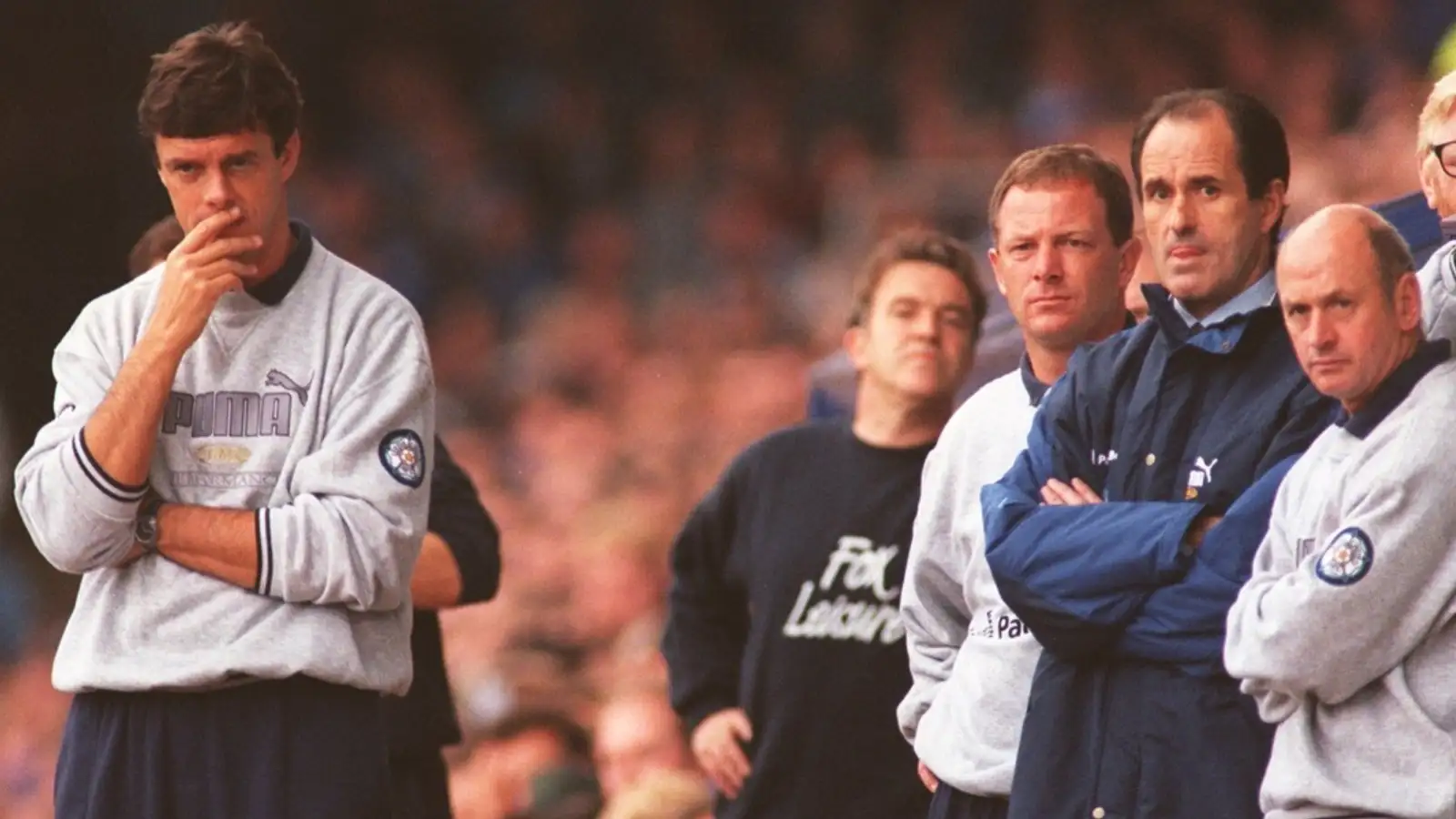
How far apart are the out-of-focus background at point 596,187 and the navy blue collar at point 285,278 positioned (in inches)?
126

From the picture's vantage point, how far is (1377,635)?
328 centimetres

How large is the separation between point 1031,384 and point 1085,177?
38cm

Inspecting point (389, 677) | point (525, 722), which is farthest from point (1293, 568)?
point (525, 722)

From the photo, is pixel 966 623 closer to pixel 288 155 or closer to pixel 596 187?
pixel 288 155

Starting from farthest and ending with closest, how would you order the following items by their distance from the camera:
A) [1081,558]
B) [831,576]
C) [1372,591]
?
1. [831,576]
2. [1081,558]
3. [1372,591]

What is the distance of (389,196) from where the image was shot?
→ 10.7 meters

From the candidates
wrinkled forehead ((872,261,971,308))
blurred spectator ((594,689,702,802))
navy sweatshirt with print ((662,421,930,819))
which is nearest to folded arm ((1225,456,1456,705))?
navy sweatshirt with print ((662,421,930,819))

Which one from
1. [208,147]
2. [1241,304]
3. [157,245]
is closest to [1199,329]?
[1241,304]

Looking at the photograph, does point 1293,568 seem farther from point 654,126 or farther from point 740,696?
point 654,126

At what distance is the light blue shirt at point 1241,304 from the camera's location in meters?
3.80

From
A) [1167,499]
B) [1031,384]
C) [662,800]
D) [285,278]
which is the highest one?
[285,278]

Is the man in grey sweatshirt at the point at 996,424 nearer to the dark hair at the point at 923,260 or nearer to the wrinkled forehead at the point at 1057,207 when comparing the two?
the wrinkled forehead at the point at 1057,207

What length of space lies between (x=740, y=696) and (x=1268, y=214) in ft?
6.45

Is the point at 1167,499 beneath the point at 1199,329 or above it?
beneath
